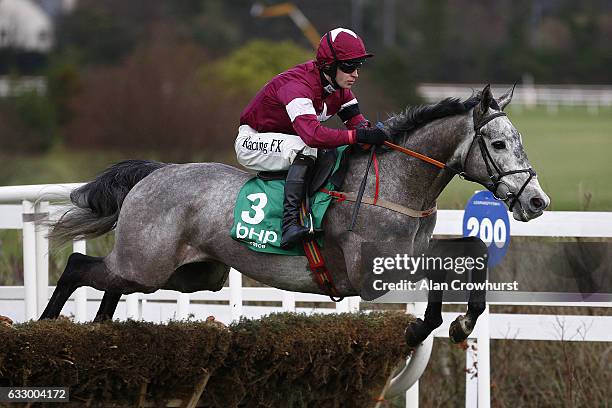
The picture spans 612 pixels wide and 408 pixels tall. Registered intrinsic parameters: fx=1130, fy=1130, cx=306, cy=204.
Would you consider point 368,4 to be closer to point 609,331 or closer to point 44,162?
point 44,162

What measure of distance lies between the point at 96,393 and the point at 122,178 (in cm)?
183

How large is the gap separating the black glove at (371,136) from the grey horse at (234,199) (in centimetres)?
11

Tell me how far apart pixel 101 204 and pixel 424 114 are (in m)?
1.98

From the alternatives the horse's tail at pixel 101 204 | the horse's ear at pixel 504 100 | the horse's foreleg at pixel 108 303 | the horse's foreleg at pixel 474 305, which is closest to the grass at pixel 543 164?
the horse's tail at pixel 101 204

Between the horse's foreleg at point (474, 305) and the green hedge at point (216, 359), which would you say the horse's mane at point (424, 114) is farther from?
the green hedge at point (216, 359)

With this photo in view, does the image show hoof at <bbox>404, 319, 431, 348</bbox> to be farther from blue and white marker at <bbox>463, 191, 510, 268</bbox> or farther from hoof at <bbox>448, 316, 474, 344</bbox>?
blue and white marker at <bbox>463, 191, 510, 268</bbox>

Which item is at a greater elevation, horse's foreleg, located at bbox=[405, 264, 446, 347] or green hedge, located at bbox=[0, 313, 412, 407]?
horse's foreleg, located at bbox=[405, 264, 446, 347]

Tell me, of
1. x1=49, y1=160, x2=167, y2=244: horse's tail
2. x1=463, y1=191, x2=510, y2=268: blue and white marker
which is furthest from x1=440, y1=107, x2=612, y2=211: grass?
x1=49, y1=160, x2=167, y2=244: horse's tail

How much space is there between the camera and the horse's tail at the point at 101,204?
645 cm

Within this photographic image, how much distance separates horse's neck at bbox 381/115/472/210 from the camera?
5648mm

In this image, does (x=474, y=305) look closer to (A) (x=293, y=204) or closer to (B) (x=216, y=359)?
(A) (x=293, y=204)

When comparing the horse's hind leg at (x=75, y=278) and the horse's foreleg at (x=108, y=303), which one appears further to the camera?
the horse's foreleg at (x=108, y=303)

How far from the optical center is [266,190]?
583cm

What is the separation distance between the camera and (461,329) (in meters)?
5.55
